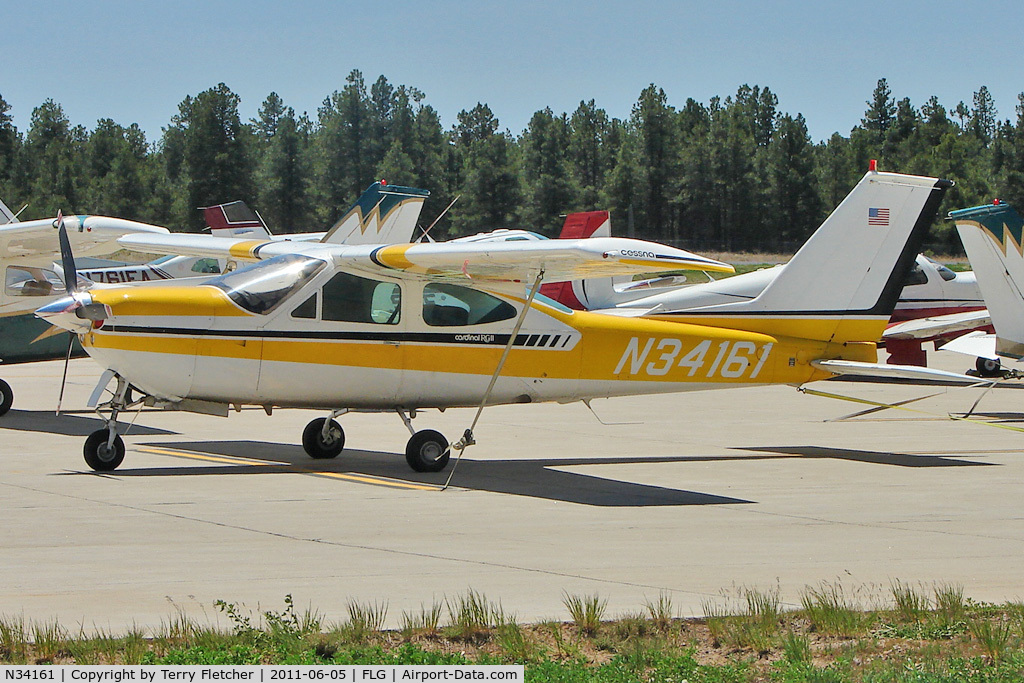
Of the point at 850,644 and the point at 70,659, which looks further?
the point at 850,644

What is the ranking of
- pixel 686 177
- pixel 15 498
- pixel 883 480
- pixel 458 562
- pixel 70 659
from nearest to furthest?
pixel 70 659 < pixel 458 562 < pixel 15 498 < pixel 883 480 < pixel 686 177

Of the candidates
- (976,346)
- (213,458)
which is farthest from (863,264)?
(213,458)

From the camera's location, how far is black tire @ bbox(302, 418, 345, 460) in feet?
37.8

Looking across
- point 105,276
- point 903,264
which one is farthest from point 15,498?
point 105,276

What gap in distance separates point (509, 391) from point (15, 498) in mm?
4628

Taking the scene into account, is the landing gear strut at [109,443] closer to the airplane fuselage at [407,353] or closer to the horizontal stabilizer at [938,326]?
the airplane fuselage at [407,353]

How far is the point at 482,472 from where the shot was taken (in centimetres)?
1095

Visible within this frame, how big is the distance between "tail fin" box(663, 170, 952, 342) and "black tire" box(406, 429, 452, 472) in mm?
3129

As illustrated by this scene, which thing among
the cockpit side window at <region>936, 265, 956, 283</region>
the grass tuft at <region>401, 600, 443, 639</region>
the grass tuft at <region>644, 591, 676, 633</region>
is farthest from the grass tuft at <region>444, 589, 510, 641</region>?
the cockpit side window at <region>936, 265, 956, 283</region>

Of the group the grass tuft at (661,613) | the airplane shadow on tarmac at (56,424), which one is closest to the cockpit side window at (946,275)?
the airplane shadow on tarmac at (56,424)

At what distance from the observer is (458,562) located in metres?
6.93

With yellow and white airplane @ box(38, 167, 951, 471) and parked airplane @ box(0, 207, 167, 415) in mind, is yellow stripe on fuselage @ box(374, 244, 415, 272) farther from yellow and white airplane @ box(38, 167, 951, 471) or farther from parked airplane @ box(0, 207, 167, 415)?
parked airplane @ box(0, 207, 167, 415)

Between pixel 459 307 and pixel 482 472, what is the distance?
1628mm

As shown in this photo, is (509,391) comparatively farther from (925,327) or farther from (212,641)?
(925,327)
